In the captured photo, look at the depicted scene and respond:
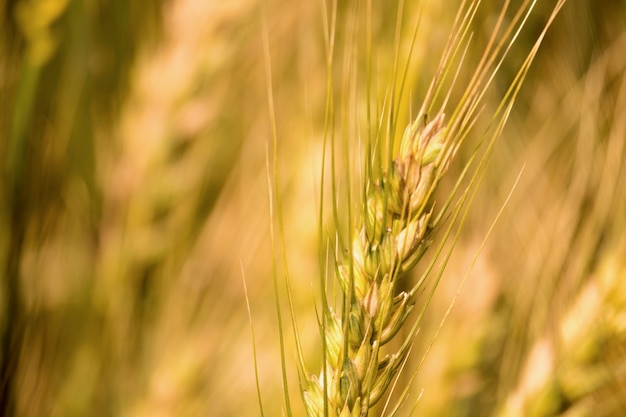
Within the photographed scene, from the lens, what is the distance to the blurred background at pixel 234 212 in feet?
1.82

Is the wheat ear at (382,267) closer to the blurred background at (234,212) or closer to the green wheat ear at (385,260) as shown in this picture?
the green wheat ear at (385,260)

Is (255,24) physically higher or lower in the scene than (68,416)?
higher

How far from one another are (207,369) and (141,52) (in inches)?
10.7

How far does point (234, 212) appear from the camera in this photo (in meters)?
0.70

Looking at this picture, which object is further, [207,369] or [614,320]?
[207,369]

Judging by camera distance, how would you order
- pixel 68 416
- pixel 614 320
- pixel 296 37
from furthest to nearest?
1. pixel 296 37
2. pixel 68 416
3. pixel 614 320

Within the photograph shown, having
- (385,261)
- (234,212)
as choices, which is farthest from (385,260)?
(234,212)

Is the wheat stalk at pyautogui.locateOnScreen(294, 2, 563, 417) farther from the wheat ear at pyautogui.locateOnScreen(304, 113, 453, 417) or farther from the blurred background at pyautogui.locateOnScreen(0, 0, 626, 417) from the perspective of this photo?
the blurred background at pyautogui.locateOnScreen(0, 0, 626, 417)

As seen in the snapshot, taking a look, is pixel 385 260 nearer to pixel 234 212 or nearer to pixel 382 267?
pixel 382 267

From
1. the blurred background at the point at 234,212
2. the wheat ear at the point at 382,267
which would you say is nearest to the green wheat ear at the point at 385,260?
the wheat ear at the point at 382,267

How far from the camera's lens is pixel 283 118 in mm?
689

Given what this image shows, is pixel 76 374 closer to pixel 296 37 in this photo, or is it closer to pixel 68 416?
pixel 68 416

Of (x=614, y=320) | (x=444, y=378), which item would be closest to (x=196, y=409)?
(x=444, y=378)

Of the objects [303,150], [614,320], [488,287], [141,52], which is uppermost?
[141,52]
